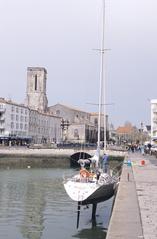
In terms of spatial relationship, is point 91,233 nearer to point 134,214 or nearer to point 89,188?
point 89,188

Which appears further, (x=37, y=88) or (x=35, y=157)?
(x=37, y=88)

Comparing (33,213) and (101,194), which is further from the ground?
(101,194)

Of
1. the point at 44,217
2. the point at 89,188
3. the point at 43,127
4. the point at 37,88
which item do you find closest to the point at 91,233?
the point at 89,188

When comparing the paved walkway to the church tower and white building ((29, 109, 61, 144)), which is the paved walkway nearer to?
white building ((29, 109, 61, 144))

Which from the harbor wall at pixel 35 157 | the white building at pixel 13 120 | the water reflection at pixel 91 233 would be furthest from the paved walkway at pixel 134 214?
Result: the white building at pixel 13 120

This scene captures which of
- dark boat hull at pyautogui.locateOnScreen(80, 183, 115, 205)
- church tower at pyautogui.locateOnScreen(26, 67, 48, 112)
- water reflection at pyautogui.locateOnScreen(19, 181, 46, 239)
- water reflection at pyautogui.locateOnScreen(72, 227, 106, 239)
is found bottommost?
water reflection at pyautogui.locateOnScreen(72, 227, 106, 239)

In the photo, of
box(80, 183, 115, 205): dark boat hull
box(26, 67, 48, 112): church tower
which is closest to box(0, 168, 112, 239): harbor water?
box(80, 183, 115, 205): dark boat hull

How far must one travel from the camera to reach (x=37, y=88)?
187 meters

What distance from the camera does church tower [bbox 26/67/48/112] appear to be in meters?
186

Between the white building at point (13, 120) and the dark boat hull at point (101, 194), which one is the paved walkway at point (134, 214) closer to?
the dark boat hull at point (101, 194)

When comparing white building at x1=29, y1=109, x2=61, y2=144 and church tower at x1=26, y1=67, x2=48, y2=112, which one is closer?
white building at x1=29, y1=109, x2=61, y2=144

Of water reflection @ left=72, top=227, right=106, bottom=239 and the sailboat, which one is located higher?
the sailboat

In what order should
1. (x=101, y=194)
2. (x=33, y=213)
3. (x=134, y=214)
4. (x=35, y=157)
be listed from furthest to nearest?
(x=35, y=157), (x=33, y=213), (x=101, y=194), (x=134, y=214)

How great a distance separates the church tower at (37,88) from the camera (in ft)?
611
